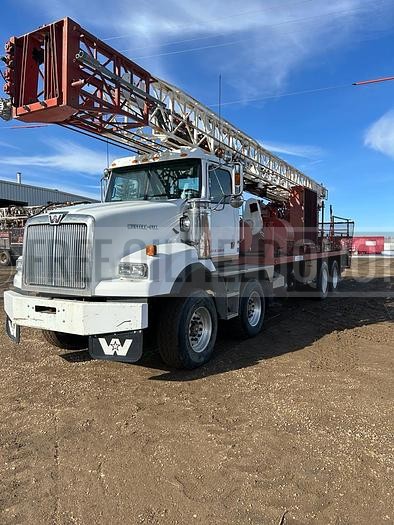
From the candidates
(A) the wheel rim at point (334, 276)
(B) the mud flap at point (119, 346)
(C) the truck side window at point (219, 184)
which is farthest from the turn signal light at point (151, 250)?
(A) the wheel rim at point (334, 276)

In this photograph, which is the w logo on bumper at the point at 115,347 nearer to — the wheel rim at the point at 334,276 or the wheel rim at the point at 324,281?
the wheel rim at the point at 324,281

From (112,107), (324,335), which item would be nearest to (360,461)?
(324,335)

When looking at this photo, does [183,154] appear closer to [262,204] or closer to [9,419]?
[262,204]

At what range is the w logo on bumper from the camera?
15.4 feet

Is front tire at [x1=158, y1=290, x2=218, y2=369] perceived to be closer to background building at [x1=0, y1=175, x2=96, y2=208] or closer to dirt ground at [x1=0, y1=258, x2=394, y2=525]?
dirt ground at [x1=0, y1=258, x2=394, y2=525]

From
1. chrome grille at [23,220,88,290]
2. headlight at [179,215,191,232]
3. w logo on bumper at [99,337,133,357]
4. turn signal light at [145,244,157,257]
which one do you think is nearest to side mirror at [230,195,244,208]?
headlight at [179,215,191,232]

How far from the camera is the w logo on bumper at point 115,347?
4699 millimetres

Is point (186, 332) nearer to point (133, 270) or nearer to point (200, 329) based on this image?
point (200, 329)

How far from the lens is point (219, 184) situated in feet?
22.2

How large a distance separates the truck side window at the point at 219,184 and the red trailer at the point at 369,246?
1338 inches

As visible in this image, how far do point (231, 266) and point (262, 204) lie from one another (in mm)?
2950

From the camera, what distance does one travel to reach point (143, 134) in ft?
24.1

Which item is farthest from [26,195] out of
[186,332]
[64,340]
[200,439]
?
[200,439]

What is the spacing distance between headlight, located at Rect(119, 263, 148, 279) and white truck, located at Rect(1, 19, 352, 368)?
0.04 ft
